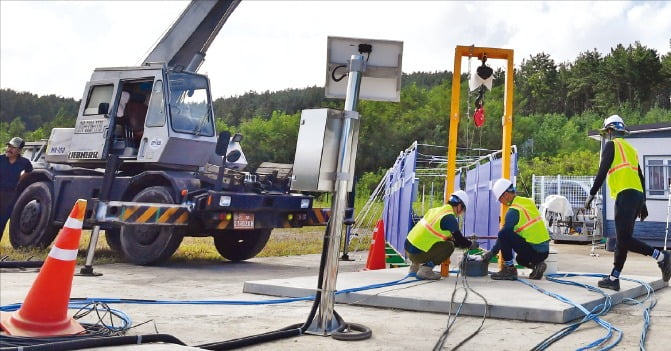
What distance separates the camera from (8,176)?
11164 millimetres

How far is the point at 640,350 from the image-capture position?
4.54 meters

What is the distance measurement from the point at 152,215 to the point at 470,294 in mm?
4637

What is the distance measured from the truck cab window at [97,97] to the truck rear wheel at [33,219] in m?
1.43

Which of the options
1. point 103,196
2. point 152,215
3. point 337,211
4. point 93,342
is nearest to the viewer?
point 93,342

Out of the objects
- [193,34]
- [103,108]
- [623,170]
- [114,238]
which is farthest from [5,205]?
[623,170]

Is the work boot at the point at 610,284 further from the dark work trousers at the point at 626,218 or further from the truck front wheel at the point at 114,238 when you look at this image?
the truck front wheel at the point at 114,238

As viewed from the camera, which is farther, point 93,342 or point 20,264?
point 20,264

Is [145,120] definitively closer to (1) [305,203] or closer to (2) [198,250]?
(1) [305,203]

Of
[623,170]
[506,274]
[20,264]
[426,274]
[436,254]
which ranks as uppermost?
[623,170]

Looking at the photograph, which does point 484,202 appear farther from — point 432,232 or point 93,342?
point 93,342

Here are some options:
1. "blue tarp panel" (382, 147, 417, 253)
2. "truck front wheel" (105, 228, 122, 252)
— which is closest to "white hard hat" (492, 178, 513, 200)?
"blue tarp panel" (382, 147, 417, 253)

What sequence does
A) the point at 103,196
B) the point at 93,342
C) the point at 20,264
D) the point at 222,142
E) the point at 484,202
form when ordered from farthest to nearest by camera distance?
the point at 484,202 < the point at 222,142 < the point at 103,196 < the point at 20,264 < the point at 93,342

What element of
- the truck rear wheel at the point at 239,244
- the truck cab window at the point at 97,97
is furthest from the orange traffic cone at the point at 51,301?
the truck rear wheel at the point at 239,244

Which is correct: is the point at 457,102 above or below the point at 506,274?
above
